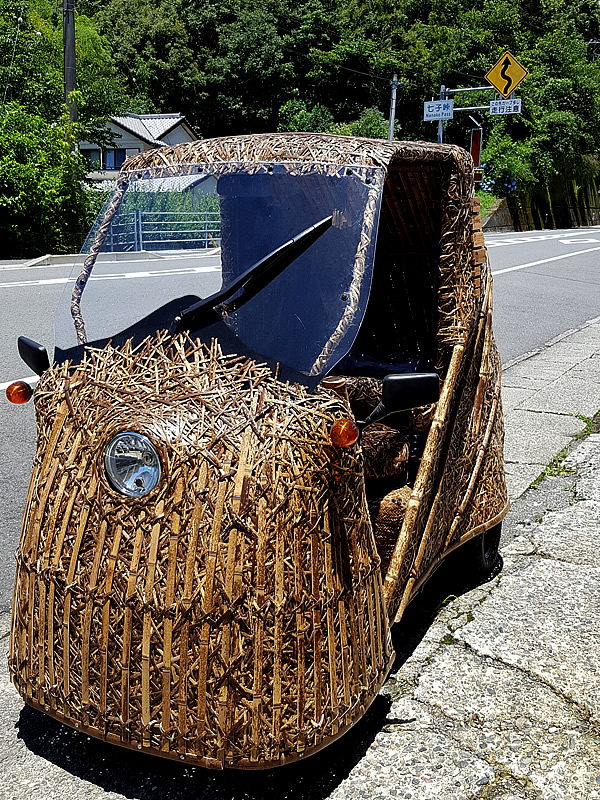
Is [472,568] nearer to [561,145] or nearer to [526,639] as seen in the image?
[526,639]

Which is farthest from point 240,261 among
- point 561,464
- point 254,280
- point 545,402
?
point 545,402

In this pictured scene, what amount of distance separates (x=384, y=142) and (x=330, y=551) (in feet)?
4.65

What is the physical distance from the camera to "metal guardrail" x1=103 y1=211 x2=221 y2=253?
2.88 m

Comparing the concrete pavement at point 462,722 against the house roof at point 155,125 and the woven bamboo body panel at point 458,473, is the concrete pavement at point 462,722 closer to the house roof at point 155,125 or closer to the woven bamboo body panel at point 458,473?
the woven bamboo body panel at point 458,473

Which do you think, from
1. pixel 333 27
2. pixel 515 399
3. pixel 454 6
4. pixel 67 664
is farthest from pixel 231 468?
pixel 454 6

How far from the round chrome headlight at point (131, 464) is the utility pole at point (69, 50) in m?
18.8

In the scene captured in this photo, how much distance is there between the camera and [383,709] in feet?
9.13

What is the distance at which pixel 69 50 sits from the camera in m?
18.6

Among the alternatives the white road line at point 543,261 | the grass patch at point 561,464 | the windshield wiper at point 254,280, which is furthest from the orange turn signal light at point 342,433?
the white road line at point 543,261

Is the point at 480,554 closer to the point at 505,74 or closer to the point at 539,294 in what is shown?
the point at 539,294

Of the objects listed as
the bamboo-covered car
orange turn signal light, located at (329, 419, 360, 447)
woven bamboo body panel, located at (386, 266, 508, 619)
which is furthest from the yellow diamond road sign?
orange turn signal light, located at (329, 419, 360, 447)

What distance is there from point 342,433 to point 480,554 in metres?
1.81

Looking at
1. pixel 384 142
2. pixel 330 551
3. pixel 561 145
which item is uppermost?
pixel 561 145

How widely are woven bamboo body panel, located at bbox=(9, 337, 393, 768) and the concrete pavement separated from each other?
0.35 metres
